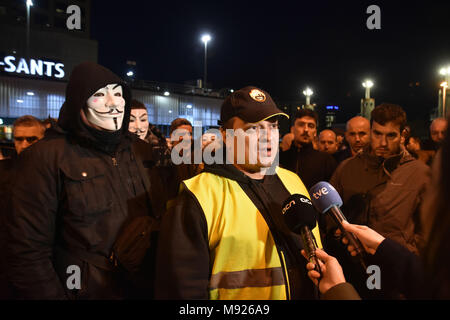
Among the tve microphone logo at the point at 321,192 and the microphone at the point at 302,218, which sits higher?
the tve microphone logo at the point at 321,192

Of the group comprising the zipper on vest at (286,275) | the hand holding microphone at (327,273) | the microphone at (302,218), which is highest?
the microphone at (302,218)

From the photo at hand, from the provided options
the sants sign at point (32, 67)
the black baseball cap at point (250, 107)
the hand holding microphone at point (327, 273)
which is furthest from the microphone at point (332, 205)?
the sants sign at point (32, 67)

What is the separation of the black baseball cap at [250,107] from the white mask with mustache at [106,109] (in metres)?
0.79

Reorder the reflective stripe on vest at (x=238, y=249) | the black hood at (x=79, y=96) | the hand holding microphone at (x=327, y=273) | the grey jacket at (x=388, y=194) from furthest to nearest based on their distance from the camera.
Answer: the grey jacket at (x=388, y=194), the black hood at (x=79, y=96), the reflective stripe on vest at (x=238, y=249), the hand holding microphone at (x=327, y=273)

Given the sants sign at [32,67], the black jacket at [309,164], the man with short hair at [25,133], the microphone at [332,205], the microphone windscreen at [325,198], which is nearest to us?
the microphone at [332,205]

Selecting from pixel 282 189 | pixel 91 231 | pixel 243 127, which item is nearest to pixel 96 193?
pixel 91 231

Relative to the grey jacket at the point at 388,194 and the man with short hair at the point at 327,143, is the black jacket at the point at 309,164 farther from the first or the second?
the man with short hair at the point at 327,143

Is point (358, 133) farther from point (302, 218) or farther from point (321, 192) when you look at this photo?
point (302, 218)

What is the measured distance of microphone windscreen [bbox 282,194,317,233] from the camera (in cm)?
186

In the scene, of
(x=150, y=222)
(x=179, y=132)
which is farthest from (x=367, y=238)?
(x=179, y=132)

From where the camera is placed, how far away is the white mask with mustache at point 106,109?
2379 millimetres

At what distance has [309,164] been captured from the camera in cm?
487

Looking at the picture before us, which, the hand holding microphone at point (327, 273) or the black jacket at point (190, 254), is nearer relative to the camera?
the hand holding microphone at point (327, 273)
